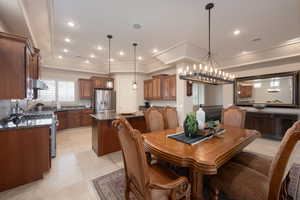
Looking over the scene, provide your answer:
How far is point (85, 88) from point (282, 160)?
22.4 feet

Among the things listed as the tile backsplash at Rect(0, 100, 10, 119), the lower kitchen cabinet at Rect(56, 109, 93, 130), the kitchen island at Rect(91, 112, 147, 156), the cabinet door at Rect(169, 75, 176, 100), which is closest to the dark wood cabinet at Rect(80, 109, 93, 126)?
the lower kitchen cabinet at Rect(56, 109, 93, 130)

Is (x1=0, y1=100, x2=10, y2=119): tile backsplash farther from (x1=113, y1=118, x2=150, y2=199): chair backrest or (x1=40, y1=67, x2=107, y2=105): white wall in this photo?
(x1=40, y1=67, x2=107, y2=105): white wall

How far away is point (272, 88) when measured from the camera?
183 inches

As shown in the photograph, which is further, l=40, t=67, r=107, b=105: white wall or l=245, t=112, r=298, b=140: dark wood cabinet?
l=40, t=67, r=107, b=105: white wall

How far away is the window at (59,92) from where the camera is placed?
225 inches

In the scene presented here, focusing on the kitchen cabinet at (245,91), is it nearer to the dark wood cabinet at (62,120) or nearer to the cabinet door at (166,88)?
the cabinet door at (166,88)

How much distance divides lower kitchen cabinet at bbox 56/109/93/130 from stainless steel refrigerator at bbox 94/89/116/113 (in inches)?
22.3

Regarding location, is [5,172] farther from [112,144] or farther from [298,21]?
[298,21]

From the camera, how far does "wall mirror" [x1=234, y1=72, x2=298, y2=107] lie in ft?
13.9

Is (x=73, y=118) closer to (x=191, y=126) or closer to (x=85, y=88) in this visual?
(x=85, y=88)

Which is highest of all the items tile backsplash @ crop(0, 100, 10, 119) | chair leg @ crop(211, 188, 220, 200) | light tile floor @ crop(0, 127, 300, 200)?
tile backsplash @ crop(0, 100, 10, 119)

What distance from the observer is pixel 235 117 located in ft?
9.44

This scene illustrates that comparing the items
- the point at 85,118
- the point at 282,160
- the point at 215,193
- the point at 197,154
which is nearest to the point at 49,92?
the point at 85,118

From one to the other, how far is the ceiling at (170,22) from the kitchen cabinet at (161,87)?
1499 mm
